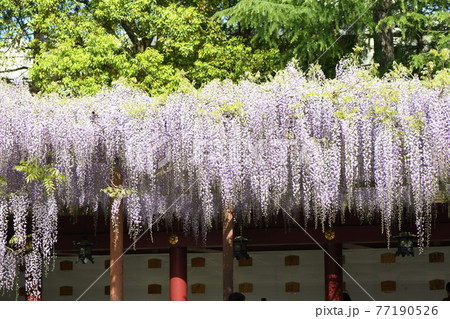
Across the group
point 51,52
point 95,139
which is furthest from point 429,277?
point 51,52

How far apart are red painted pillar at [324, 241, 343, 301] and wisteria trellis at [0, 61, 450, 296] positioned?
2.30 m

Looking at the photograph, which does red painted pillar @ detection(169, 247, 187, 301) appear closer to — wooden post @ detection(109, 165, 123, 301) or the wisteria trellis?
the wisteria trellis

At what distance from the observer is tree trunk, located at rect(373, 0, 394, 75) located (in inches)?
666

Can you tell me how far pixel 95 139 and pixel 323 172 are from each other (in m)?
3.22

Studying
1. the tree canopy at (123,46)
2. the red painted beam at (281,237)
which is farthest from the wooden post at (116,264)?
the tree canopy at (123,46)

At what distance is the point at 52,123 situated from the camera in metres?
9.87

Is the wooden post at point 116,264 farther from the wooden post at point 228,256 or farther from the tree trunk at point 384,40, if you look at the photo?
the tree trunk at point 384,40

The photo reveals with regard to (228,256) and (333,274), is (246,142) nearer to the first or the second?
(228,256)

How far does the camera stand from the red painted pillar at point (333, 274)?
1222 cm

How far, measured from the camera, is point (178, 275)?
12.0m

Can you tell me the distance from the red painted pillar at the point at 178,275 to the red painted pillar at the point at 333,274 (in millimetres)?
2509

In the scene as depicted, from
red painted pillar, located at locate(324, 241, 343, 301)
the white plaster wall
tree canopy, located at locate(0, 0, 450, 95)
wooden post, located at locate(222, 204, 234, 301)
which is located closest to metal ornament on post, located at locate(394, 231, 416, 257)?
red painted pillar, located at locate(324, 241, 343, 301)

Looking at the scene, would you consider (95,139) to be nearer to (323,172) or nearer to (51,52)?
(323,172)
